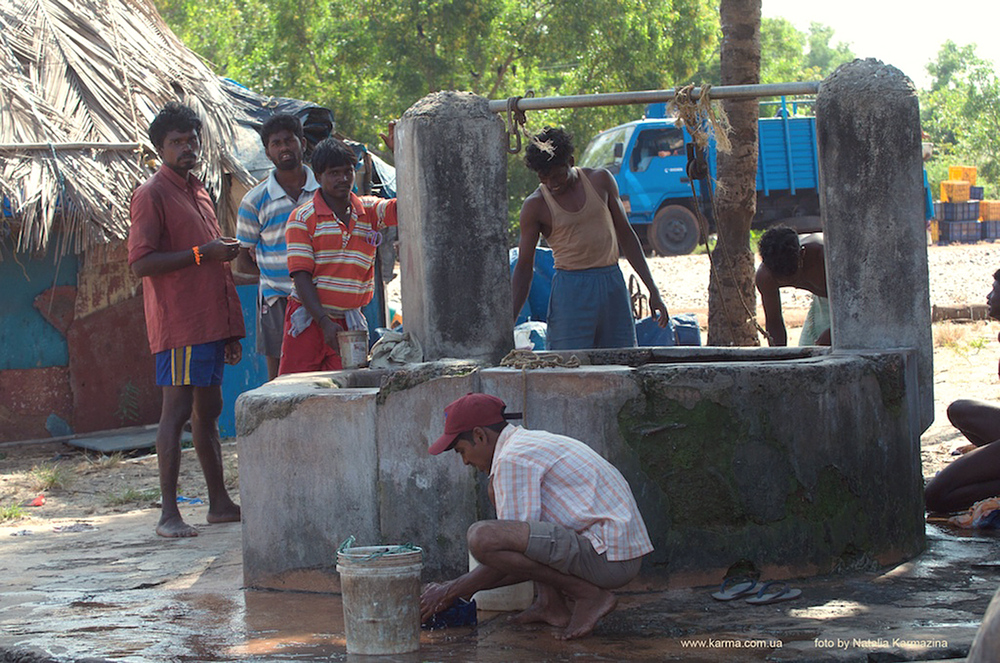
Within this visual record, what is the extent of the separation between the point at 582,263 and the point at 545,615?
2.45m

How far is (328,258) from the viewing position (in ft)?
17.9

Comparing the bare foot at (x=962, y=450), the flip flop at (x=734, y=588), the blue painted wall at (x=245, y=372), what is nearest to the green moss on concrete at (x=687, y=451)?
the flip flop at (x=734, y=588)

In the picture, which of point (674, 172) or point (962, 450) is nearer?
point (962, 450)

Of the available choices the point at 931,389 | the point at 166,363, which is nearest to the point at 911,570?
the point at 931,389

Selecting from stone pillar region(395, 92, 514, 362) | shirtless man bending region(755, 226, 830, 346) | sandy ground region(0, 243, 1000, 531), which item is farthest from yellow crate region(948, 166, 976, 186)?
stone pillar region(395, 92, 514, 362)

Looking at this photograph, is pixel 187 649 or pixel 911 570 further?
pixel 911 570

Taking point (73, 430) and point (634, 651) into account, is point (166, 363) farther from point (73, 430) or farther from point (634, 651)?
point (73, 430)

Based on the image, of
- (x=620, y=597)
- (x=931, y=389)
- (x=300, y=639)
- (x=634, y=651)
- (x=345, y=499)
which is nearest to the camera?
(x=634, y=651)

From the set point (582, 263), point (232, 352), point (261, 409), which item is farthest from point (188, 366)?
point (582, 263)

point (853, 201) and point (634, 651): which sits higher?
point (853, 201)

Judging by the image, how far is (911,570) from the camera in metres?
4.58

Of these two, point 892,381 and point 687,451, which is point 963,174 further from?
point 687,451

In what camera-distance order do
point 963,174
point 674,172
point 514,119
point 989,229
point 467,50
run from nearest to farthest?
1. point 514,119
2. point 467,50
3. point 674,172
4. point 989,229
5. point 963,174

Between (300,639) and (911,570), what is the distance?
90.0 inches
